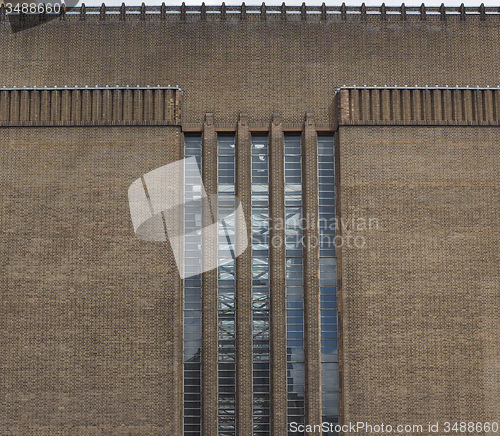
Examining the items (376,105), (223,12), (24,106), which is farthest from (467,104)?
(24,106)

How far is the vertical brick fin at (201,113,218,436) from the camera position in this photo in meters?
24.2

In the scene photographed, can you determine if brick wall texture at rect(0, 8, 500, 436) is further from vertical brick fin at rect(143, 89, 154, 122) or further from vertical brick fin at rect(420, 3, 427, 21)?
vertical brick fin at rect(420, 3, 427, 21)

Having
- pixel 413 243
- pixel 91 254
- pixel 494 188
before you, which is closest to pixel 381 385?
pixel 413 243

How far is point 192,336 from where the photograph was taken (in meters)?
24.9

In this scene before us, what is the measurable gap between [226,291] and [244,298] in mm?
830

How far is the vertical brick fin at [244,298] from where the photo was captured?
79.6ft

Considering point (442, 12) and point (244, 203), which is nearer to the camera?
point (244, 203)

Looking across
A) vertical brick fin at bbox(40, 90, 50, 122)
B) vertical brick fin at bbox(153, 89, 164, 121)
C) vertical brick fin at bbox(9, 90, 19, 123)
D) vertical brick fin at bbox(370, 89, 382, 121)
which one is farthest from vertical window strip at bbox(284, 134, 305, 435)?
vertical brick fin at bbox(9, 90, 19, 123)

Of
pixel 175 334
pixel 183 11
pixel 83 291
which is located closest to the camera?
pixel 175 334

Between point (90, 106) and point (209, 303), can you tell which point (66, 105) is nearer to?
point (90, 106)

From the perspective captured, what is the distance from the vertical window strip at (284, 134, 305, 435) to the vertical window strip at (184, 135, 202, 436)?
325cm

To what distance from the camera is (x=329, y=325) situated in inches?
985

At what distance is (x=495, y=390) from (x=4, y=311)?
57.3 feet

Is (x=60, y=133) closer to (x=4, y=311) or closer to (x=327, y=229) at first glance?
(x=4, y=311)
